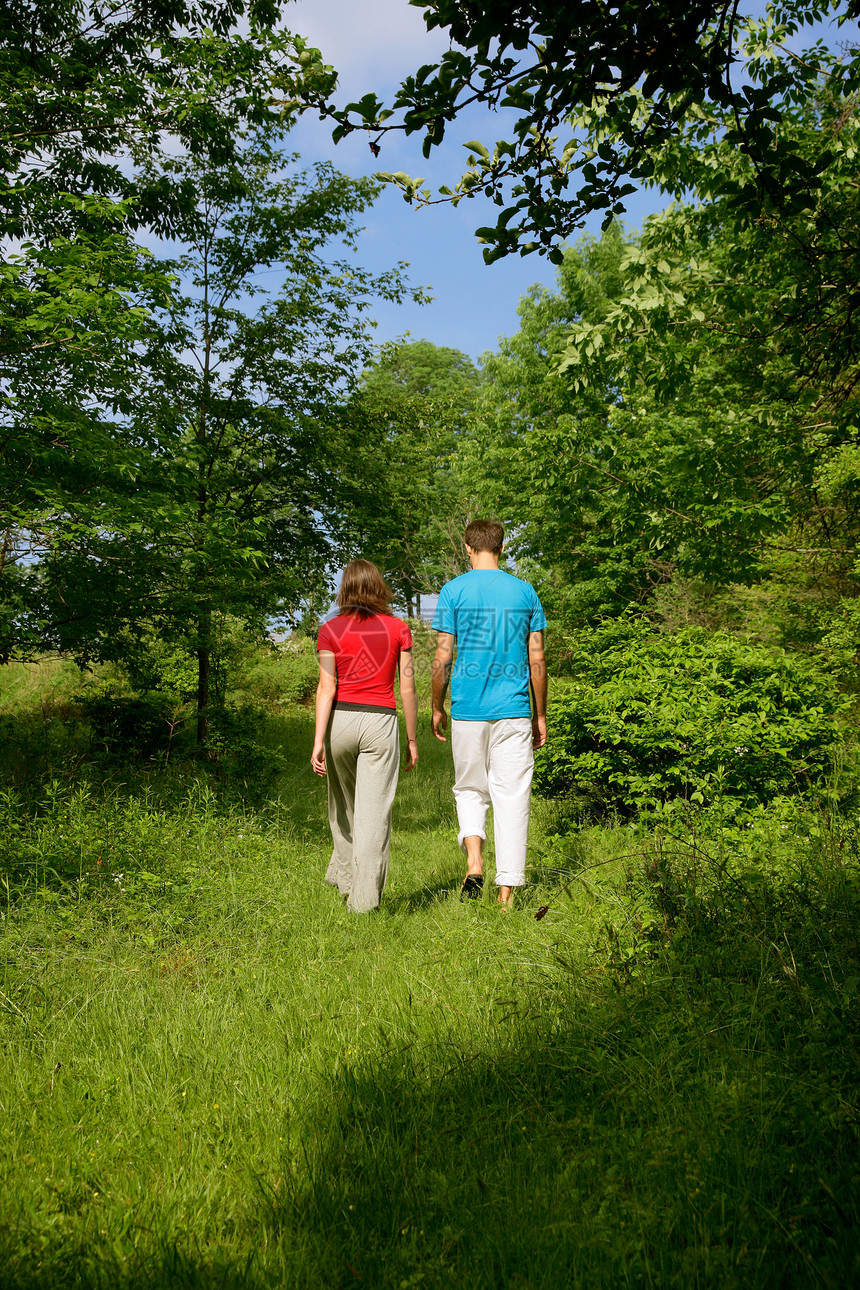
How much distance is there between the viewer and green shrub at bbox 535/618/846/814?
5766mm

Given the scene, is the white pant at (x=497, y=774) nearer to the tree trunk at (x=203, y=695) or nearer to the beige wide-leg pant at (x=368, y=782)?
the beige wide-leg pant at (x=368, y=782)

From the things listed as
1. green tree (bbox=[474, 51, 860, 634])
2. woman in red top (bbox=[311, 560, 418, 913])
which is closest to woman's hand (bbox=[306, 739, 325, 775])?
woman in red top (bbox=[311, 560, 418, 913])

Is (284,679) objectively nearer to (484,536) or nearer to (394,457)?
(394,457)

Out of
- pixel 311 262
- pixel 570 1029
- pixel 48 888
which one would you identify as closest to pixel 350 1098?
pixel 570 1029

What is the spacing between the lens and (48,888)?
5004 millimetres

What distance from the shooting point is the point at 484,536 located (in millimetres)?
A: 5234

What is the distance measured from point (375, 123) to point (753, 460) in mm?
8388

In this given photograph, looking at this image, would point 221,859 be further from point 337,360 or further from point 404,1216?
point 337,360

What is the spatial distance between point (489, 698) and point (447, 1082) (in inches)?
96.4

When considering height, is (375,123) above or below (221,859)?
above

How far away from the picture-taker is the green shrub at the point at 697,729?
5.77 m

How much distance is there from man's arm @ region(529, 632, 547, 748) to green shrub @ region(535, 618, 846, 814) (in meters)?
1.02

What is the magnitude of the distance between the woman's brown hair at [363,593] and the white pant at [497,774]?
87cm

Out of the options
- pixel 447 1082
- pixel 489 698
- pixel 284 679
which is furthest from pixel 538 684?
pixel 284 679
